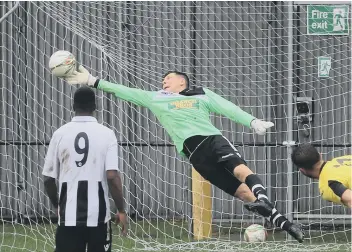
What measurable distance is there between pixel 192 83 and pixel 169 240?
2345 mm

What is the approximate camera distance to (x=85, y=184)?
7.22 meters

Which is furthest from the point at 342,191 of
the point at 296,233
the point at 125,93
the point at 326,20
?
the point at 326,20

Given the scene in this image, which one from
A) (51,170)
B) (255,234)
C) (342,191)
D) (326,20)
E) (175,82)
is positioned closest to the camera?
(342,191)

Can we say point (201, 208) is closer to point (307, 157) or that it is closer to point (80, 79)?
point (80, 79)

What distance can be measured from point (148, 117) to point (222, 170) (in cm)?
418

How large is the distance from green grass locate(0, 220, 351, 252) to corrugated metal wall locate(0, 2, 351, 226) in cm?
44

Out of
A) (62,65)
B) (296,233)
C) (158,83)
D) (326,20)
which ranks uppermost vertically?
(326,20)

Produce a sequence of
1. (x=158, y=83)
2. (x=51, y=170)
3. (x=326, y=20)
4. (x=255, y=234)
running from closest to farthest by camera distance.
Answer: (x=51, y=170) → (x=255, y=234) → (x=326, y=20) → (x=158, y=83)

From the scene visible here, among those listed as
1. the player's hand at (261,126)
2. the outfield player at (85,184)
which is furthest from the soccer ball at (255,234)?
the outfield player at (85,184)

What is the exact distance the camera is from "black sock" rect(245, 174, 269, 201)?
848 centimetres

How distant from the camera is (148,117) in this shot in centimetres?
1340

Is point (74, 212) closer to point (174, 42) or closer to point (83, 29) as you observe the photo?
point (83, 29)

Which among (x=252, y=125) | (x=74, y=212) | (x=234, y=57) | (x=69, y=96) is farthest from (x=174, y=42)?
(x=74, y=212)

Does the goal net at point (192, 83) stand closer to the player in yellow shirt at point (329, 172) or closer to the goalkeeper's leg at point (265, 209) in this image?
the goalkeeper's leg at point (265, 209)
